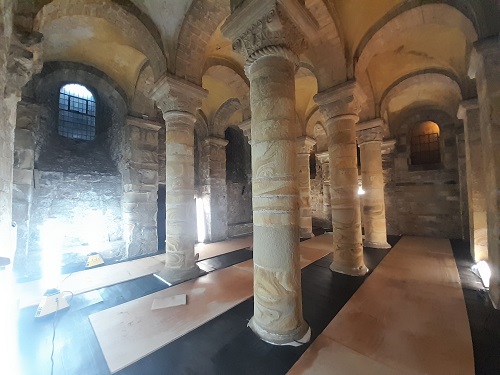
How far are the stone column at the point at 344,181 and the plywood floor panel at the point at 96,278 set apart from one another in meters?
3.59

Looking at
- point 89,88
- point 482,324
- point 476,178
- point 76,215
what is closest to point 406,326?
point 482,324

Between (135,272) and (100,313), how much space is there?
1826mm

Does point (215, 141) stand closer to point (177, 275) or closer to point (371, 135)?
point (371, 135)

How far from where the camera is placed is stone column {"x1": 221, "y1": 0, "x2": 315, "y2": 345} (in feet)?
7.92

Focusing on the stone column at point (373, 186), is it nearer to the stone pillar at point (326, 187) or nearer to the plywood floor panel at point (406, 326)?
the plywood floor panel at point (406, 326)

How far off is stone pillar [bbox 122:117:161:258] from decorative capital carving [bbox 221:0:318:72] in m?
4.90

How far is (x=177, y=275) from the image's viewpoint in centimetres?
429

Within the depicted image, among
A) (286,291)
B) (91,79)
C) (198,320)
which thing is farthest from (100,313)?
(91,79)

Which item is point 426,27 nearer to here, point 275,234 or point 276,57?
point 276,57

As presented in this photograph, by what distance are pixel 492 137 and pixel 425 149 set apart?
24.0ft

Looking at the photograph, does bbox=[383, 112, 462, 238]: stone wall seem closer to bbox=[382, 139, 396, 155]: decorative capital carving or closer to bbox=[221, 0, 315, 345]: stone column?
bbox=[382, 139, 396, 155]: decorative capital carving

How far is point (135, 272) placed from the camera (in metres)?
4.85

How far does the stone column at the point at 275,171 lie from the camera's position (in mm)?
2414

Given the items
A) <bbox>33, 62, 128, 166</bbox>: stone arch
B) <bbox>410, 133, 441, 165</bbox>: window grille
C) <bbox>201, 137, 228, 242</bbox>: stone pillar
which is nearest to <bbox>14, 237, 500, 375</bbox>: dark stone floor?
<bbox>33, 62, 128, 166</bbox>: stone arch
